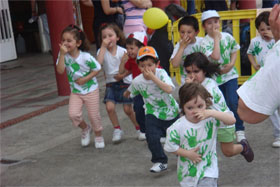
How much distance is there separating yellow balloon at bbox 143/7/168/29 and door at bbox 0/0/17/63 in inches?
191

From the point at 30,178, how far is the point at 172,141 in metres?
1.95

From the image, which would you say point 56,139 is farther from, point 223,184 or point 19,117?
point 223,184

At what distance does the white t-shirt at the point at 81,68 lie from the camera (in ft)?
17.8

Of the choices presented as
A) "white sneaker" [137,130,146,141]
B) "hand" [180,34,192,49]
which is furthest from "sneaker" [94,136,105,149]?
"hand" [180,34,192,49]

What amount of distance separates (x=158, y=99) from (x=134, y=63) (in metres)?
0.86

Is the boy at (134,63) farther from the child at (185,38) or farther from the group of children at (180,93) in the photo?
the child at (185,38)

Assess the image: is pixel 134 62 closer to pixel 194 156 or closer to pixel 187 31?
pixel 187 31

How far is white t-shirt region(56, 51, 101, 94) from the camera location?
544cm

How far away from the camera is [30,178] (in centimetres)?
480

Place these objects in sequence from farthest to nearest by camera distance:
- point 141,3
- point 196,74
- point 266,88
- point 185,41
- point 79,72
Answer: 1. point 141,3
2. point 79,72
3. point 185,41
4. point 196,74
5. point 266,88

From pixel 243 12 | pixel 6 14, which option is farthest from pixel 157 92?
pixel 6 14

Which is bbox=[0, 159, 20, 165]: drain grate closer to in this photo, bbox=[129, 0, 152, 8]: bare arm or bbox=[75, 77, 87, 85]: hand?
bbox=[75, 77, 87, 85]: hand

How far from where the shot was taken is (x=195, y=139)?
136 inches

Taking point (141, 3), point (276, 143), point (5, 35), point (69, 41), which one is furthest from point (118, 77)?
point (5, 35)
